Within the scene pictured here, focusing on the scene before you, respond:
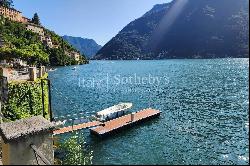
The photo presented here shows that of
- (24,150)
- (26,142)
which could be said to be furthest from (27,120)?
(24,150)

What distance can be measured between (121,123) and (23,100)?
Result: 15.0 m

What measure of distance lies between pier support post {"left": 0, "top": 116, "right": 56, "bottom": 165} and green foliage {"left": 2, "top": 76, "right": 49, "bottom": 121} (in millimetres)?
22716

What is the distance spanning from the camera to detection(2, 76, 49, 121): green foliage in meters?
30.4

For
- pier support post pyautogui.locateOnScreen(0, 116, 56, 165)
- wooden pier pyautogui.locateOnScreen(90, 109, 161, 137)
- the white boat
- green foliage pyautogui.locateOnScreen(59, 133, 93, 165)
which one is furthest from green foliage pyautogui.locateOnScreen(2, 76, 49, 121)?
pier support post pyautogui.locateOnScreen(0, 116, 56, 165)

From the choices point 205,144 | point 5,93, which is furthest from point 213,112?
point 5,93

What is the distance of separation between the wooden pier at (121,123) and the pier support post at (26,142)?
30.8 m

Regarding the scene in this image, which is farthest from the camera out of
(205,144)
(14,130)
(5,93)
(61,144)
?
(205,144)

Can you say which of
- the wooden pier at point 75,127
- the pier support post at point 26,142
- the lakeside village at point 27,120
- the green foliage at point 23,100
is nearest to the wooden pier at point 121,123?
the wooden pier at point 75,127

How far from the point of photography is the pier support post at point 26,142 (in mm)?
6910

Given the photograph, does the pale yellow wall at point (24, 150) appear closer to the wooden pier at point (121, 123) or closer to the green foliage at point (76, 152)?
the green foliage at point (76, 152)

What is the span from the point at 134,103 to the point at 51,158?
195ft

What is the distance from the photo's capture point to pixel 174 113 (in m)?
54.5

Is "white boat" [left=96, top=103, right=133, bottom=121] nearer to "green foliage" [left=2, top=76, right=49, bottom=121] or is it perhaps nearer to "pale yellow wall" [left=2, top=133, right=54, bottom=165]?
"green foliage" [left=2, top=76, right=49, bottom=121]

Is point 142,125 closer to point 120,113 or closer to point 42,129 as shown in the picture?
point 120,113
